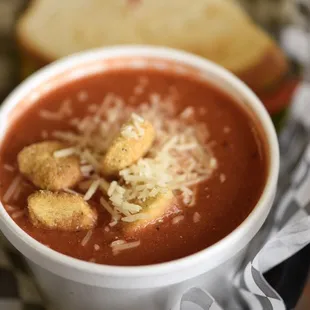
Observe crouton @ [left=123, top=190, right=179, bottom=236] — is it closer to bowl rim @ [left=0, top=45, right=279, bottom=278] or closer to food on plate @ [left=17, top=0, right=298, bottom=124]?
bowl rim @ [left=0, top=45, right=279, bottom=278]

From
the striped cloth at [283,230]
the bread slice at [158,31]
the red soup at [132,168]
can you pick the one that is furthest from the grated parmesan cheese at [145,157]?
the bread slice at [158,31]

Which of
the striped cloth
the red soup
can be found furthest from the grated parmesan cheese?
the striped cloth

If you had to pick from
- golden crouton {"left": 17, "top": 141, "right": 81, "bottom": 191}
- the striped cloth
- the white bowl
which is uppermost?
golden crouton {"left": 17, "top": 141, "right": 81, "bottom": 191}

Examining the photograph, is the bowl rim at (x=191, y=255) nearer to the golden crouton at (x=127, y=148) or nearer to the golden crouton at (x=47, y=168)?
the golden crouton at (x=47, y=168)

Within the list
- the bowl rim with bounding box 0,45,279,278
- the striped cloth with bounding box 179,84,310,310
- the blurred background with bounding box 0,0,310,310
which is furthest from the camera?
the blurred background with bounding box 0,0,310,310

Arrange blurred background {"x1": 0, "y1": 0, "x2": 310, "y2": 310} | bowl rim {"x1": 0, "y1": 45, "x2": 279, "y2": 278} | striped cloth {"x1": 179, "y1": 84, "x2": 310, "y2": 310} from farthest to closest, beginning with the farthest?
blurred background {"x1": 0, "y1": 0, "x2": 310, "y2": 310}
striped cloth {"x1": 179, "y1": 84, "x2": 310, "y2": 310}
bowl rim {"x1": 0, "y1": 45, "x2": 279, "y2": 278}

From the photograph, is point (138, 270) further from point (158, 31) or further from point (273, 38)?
point (273, 38)

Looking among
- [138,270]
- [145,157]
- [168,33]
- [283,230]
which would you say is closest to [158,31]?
[168,33]

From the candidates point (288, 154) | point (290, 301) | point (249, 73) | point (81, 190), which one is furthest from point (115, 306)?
point (249, 73)
